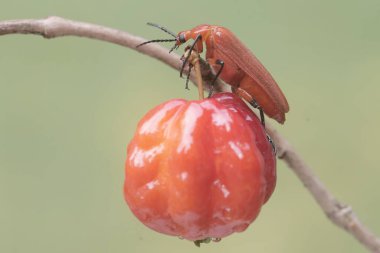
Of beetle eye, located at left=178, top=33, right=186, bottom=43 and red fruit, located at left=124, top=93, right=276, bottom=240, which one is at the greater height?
beetle eye, located at left=178, top=33, right=186, bottom=43

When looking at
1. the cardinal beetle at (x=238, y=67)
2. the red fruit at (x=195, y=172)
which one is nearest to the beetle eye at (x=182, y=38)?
the cardinal beetle at (x=238, y=67)

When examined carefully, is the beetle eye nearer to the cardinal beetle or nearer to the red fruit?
the cardinal beetle

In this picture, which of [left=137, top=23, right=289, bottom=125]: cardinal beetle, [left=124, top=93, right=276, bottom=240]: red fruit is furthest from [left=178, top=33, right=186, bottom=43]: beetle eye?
[left=124, top=93, right=276, bottom=240]: red fruit

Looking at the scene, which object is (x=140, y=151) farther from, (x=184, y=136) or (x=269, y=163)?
(x=269, y=163)

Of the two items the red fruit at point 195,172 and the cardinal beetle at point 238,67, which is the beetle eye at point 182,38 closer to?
the cardinal beetle at point 238,67

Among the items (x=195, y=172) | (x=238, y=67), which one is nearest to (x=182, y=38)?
(x=238, y=67)
